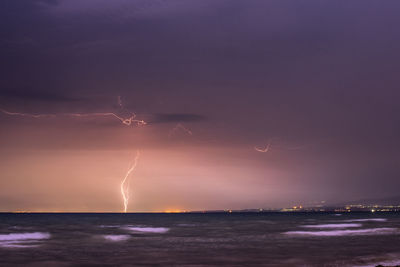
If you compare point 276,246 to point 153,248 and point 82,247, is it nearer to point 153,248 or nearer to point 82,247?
point 153,248

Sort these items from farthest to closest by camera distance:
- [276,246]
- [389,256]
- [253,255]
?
[276,246]
[253,255]
[389,256]

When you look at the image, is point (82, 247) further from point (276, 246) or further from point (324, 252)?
point (324, 252)

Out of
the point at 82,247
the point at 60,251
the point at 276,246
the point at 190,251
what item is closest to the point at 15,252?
the point at 60,251

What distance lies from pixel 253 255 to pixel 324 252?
4.70 metres

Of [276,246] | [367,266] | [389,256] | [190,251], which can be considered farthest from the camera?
[276,246]

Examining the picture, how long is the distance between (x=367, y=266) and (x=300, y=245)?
1304 centimetres

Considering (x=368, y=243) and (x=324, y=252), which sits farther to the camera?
(x=368, y=243)

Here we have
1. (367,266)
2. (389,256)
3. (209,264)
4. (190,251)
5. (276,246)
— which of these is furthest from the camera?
(276,246)

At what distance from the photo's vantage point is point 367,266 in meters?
25.1

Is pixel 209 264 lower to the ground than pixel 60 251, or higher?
lower

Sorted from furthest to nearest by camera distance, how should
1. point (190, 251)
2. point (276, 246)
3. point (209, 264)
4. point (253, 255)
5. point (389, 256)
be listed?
point (276, 246), point (190, 251), point (253, 255), point (389, 256), point (209, 264)

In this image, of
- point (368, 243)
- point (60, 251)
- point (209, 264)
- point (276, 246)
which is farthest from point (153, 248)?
point (368, 243)

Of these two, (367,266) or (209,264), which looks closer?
(367,266)

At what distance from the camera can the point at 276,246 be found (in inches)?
1491
